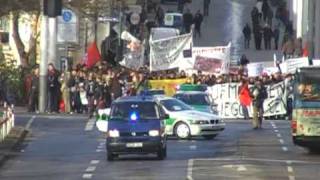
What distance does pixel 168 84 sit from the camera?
164 ft

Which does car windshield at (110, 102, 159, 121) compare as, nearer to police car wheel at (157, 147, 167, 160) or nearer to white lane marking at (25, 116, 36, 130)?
A: police car wheel at (157, 147, 167, 160)

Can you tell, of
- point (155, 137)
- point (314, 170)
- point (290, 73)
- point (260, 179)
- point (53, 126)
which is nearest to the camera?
point (260, 179)

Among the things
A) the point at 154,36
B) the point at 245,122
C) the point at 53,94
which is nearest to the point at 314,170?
the point at 245,122

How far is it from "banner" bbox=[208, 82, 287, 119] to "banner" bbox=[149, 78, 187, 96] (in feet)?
4.96

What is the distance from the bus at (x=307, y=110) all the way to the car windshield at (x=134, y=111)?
14.3 ft

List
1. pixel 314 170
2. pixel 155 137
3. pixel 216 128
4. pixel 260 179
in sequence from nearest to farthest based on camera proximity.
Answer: pixel 260 179 < pixel 314 170 < pixel 155 137 < pixel 216 128

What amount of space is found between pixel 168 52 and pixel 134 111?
2289cm

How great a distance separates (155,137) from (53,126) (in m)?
11.5

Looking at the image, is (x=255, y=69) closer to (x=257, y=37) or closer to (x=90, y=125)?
(x=90, y=125)

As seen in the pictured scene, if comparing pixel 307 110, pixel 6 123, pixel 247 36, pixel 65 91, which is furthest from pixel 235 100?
pixel 247 36

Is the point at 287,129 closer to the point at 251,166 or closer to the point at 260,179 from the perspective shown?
the point at 251,166

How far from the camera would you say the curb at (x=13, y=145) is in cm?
3028

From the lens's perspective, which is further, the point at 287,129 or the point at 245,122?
the point at 245,122

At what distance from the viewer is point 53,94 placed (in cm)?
4738
